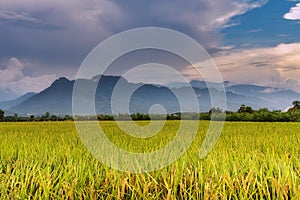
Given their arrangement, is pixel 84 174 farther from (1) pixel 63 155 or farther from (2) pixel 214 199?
(2) pixel 214 199

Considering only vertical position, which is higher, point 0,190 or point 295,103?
point 295,103

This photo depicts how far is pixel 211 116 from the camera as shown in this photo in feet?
61.8

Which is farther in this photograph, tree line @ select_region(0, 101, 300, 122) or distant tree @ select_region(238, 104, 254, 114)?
distant tree @ select_region(238, 104, 254, 114)

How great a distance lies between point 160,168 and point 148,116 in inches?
691

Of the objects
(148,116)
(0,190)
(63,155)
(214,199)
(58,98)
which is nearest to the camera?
(214,199)

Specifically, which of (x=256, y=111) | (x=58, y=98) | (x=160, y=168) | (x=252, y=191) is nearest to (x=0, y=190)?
(x=160, y=168)

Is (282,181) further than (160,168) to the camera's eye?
No

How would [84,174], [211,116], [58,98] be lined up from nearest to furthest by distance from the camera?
[84,174] < [211,116] < [58,98]

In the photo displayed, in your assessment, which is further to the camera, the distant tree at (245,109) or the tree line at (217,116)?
the distant tree at (245,109)

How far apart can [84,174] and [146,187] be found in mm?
748

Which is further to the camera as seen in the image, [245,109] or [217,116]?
[245,109]

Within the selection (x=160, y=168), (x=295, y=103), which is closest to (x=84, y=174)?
(x=160, y=168)

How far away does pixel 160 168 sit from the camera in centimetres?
280

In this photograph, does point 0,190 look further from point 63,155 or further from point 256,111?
point 256,111
